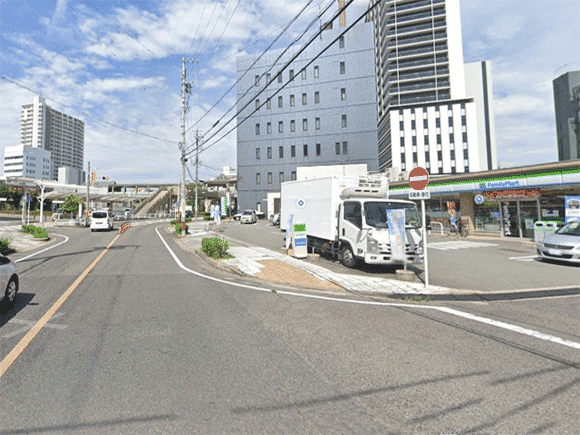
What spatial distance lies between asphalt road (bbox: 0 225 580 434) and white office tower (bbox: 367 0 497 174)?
66.0 m

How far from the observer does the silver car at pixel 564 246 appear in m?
10.9

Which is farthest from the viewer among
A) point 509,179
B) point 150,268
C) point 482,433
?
point 509,179

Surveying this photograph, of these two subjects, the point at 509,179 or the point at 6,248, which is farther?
the point at 509,179

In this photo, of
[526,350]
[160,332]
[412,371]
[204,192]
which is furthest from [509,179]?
[204,192]

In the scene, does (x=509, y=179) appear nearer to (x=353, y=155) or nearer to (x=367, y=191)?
(x=367, y=191)

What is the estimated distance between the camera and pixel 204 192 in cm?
7556

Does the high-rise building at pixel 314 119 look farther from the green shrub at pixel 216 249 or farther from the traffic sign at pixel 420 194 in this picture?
the traffic sign at pixel 420 194

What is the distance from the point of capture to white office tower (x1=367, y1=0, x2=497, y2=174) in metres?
63.8

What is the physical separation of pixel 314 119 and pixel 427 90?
110 ft

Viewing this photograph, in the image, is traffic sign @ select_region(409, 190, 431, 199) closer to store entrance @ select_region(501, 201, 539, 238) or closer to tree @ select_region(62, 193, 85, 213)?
store entrance @ select_region(501, 201, 539, 238)

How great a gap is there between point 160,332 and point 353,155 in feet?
144

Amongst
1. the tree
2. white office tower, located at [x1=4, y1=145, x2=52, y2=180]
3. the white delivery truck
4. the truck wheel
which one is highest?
white office tower, located at [x1=4, y1=145, x2=52, y2=180]

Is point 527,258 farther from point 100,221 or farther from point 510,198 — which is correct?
point 100,221

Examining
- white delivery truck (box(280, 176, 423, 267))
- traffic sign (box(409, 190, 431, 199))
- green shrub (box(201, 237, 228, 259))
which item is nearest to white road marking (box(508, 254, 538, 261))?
white delivery truck (box(280, 176, 423, 267))
